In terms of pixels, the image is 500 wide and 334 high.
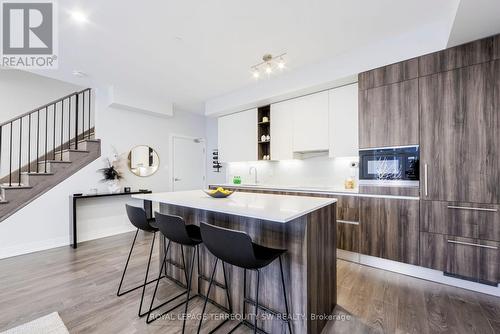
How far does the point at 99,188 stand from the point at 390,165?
4.87m

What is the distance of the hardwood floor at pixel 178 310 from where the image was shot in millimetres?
1751

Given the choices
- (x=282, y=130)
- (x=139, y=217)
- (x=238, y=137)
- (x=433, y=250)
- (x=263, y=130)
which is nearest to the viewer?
(x=139, y=217)

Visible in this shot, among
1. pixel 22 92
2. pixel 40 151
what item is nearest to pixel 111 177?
pixel 40 151

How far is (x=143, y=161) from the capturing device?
15.7 feet

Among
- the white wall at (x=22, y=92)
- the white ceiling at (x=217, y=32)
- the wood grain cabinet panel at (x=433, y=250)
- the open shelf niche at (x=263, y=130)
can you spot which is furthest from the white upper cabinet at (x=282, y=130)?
the white wall at (x=22, y=92)

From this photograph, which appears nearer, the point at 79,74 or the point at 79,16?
the point at 79,16

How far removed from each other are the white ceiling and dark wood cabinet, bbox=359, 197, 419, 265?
2.00m

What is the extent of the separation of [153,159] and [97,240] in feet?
6.25

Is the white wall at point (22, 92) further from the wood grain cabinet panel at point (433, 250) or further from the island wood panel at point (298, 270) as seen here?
the wood grain cabinet panel at point (433, 250)

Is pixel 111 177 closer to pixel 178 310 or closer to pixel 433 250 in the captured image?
pixel 178 310

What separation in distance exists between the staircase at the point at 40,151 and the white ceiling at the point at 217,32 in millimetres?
1156

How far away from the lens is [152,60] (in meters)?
3.12

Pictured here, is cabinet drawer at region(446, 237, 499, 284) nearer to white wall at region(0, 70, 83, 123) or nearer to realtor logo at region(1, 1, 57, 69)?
realtor logo at region(1, 1, 57, 69)

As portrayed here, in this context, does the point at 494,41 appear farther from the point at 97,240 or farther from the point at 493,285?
the point at 97,240
